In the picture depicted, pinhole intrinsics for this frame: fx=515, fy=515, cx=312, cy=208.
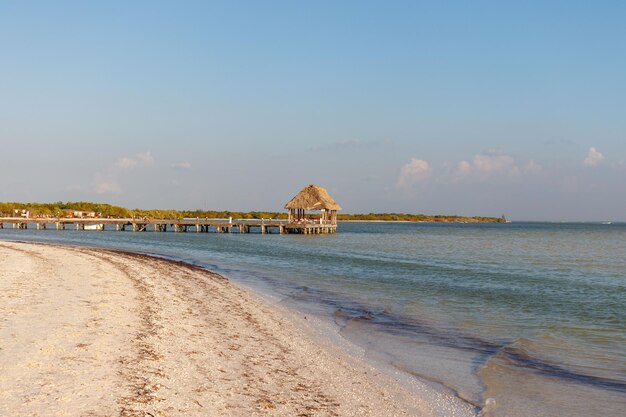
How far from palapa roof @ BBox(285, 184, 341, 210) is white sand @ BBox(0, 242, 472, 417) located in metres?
49.5

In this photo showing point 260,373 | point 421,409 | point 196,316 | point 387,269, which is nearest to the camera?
point 421,409

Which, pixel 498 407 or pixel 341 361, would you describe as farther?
pixel 341 361

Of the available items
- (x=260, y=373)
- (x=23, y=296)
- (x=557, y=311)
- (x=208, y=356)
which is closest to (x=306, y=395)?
(x=260, y=373)

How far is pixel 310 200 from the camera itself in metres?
62.4

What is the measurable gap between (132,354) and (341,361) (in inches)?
128

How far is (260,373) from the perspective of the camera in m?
7.19

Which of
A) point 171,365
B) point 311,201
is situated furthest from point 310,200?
point 171,365

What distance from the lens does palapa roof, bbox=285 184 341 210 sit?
62.3 m

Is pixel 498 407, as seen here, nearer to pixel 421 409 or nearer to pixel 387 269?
pixel 421 409

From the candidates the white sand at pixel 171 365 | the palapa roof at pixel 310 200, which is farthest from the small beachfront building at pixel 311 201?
the white sand at pixel 171 365

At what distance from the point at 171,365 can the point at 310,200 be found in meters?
55.5

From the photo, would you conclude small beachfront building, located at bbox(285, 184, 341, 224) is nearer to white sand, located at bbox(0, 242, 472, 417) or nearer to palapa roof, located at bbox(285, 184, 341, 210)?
palapa roof, located at bbox(285, 184, 341, 210)

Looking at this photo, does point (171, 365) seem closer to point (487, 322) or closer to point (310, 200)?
point (487, 322)

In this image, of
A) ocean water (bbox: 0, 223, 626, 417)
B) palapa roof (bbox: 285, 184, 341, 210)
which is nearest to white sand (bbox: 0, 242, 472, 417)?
ocean water (bbox: 0, 223, 626, 417)
